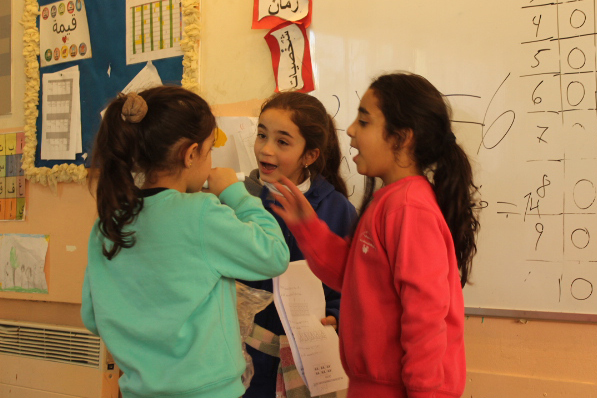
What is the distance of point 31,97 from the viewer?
2539mm

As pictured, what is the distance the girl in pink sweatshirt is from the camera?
98 cm

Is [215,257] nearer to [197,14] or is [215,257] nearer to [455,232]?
[455,232]

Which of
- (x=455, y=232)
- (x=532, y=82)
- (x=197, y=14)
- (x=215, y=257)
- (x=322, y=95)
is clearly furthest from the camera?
(x=197, y=14)

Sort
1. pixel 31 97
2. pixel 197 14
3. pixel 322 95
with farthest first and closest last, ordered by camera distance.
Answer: pixel 31 97 < pixel 197 14 < pixel 322 95

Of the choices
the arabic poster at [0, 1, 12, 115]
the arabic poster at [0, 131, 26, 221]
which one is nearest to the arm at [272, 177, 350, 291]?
the arabic poster at [0, 131, 26, 221]

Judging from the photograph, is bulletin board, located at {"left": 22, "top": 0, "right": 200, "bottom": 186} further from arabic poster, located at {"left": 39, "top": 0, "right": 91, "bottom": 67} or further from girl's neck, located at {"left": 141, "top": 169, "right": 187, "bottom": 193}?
girl's neck, located at {"left": 141, "top": 169, "right": 187, "bottom": 193}

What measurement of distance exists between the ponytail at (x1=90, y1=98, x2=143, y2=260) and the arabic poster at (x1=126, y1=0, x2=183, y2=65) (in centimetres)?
127

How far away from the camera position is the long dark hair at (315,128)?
153 cm

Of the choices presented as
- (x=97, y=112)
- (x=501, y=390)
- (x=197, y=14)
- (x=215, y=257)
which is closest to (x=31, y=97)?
(x=97, y=112)

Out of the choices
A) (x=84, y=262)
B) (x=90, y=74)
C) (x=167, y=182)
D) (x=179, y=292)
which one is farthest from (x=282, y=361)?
(x=90, y=74)

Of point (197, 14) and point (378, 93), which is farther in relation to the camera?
point (197, 14)

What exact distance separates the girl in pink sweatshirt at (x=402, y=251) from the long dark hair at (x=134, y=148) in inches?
11.0

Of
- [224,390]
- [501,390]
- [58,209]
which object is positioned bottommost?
[501,390]

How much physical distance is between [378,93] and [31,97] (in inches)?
78.1
